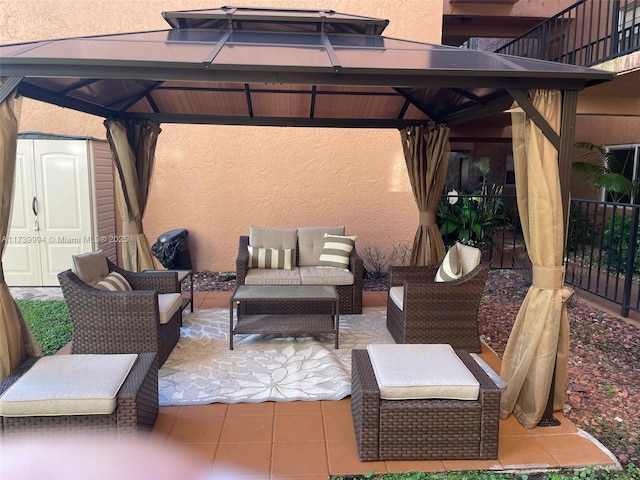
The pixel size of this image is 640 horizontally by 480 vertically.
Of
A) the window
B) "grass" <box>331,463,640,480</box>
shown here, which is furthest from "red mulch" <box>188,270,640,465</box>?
the window

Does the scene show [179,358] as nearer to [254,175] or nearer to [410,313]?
[410,313]

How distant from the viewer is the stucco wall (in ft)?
24.9

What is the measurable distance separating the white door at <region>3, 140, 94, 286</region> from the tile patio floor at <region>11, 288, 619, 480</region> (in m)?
4.76

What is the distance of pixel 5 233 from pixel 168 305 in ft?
5.05

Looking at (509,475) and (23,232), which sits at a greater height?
(23,232)

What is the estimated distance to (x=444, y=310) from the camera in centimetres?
438

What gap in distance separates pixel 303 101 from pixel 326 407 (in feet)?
11.6

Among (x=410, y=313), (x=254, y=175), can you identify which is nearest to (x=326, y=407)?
(x=410, y=313)

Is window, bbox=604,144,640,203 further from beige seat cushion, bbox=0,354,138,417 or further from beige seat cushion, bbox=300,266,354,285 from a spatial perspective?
beige seat cushion, bbox=0,354,138,417

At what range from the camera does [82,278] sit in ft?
13.3

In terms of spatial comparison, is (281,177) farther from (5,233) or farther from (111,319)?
(5,233)

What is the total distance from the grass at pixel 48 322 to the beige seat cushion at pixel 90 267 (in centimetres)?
100

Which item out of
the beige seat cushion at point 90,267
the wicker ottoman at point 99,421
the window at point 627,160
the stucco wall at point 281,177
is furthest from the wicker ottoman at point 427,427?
the window at point 627,160

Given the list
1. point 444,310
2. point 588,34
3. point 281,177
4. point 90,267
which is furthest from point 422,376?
point 588,34
